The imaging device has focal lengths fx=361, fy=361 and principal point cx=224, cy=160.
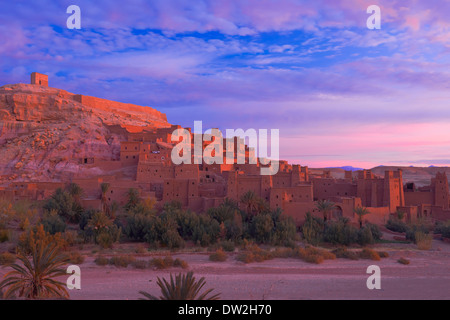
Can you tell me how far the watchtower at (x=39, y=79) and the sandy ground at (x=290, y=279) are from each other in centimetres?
3933

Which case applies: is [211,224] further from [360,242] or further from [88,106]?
[88,106]

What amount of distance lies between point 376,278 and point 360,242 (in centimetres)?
728

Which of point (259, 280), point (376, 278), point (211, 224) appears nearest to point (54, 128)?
point (211, 224)

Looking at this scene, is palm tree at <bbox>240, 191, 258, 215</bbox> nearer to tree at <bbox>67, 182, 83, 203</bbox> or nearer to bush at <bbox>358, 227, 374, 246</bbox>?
bush at <bbox>358, 227, 374, 246</bbox>

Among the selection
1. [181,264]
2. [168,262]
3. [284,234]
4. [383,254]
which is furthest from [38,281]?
[383,254]

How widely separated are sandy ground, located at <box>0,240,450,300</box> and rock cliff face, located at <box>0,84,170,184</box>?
18229 mm

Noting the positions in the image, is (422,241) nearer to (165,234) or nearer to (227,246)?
(227,246)

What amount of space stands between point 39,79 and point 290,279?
154ft

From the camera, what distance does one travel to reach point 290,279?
1338cm

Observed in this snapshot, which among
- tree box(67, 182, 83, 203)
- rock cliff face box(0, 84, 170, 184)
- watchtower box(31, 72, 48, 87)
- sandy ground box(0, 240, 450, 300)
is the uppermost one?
watchtower box(31, 72, 48, 87)

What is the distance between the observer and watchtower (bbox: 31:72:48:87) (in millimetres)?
47781

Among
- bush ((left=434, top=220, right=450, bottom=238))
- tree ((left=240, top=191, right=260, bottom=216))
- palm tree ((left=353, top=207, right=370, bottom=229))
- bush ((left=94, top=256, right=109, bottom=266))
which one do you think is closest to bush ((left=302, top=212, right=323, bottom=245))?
palm tree ((left=353, top=207, right=370, bottom=229))

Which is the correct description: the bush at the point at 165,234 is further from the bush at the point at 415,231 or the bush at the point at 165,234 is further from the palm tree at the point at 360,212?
the bush at the point at 415,231

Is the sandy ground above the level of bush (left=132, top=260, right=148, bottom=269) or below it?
below
